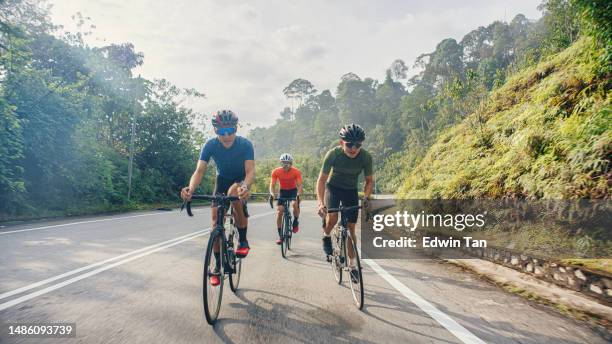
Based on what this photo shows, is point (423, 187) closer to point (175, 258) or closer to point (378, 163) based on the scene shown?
point (175, 258)

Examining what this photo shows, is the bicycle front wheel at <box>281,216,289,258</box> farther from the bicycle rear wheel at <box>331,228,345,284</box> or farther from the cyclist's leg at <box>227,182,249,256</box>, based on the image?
the cyclist's leg at <box>227,182,249,256</box>

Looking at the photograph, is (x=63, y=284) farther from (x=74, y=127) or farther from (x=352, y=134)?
(x=74, y=127)

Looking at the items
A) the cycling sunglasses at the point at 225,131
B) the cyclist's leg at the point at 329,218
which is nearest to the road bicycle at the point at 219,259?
the cycling sunglasses at the point at 225,131

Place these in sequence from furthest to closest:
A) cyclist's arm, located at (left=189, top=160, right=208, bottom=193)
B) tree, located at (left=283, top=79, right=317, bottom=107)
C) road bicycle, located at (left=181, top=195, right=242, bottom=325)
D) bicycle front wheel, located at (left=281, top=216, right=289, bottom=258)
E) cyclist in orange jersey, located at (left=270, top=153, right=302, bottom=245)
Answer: tree, located at (left=283, top=79, right=317, bottom=107)
cyclist in orange jersey, located at (left=270, top=153, right=302, bottom=245)
bicycle front wheel, located at (left=281, top=216, right=289, bottom=258)
cyclist's arm, located at (left=189, top=160, right=208, bottom=193)
road bicycle, located at (left=181, top=195, right=242, bottom=325)

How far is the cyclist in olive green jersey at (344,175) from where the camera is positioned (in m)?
4.99

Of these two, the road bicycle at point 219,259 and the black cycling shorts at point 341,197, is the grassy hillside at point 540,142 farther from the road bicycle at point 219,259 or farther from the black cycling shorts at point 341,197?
the road bicycle at point 219,259

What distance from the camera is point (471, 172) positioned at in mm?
10438

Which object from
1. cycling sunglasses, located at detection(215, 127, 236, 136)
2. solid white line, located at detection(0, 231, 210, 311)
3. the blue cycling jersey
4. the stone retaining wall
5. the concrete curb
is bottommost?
the concrete curb

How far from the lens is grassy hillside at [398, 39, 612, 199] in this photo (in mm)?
6426

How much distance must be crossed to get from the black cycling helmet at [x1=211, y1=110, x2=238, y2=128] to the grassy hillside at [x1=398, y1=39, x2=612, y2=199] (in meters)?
→ 5.87

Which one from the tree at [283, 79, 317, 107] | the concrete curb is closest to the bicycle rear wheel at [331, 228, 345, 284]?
the concrete curb

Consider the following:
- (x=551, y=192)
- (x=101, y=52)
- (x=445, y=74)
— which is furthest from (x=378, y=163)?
(x=551, y=192)

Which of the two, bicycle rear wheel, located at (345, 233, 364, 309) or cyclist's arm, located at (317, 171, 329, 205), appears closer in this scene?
bicycle rear wheel, located at (345, 233, 364, 309)

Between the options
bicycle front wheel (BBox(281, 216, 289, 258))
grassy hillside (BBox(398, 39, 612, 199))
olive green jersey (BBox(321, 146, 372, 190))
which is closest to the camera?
olive green jersey (BBox(321, 146, 372, 190))
